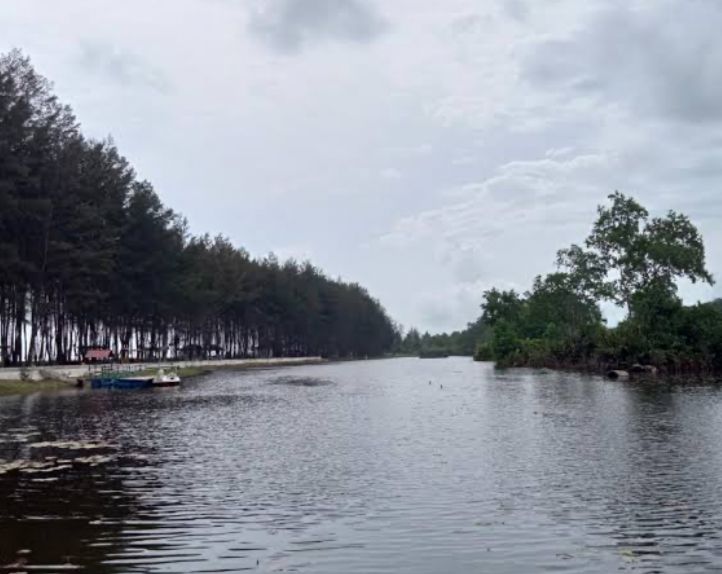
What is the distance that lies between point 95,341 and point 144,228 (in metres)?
21.7

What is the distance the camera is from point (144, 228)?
304ft

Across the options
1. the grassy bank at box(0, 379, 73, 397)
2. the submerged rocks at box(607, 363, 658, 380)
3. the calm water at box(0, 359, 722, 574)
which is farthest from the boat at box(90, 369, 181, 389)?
the submerged rocks at box(607, 363, 658, 380)

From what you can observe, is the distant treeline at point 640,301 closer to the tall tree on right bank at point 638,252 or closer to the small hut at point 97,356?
the tall tree on right bank at point 638,252

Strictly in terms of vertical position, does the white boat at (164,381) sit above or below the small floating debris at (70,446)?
above

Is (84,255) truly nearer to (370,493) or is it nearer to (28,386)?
(28,386)

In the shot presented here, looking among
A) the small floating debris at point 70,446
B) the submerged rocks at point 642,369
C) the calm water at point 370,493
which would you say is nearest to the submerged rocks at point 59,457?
the small floating debris at point 70,446

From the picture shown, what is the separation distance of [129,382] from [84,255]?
1240cm

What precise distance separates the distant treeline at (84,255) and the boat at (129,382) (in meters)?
10.0

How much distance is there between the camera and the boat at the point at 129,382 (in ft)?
223

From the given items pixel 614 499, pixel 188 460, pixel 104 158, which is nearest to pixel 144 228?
pixel 104 158

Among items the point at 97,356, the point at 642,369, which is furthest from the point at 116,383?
the point at 642,369

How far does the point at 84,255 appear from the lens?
234ft

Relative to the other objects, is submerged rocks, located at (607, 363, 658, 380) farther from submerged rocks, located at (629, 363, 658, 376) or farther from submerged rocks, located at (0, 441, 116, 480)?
submerged rocks, located at (0, 441, 116, 480)

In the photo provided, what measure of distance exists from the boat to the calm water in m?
31.5
